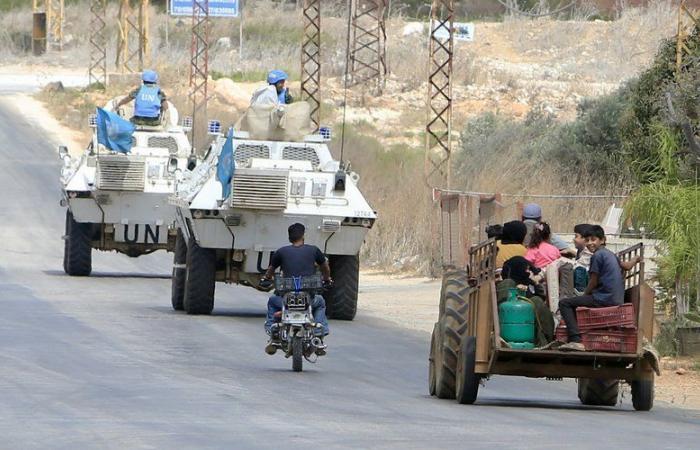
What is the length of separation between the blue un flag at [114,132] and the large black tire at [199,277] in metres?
5.87

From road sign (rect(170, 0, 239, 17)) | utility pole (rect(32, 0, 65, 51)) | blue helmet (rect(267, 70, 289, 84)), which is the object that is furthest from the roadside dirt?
utility pole (rect(32, 0, 65, 51))

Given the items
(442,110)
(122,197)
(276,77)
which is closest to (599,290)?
(276,77)

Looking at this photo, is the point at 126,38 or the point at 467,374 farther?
the point at 126,38

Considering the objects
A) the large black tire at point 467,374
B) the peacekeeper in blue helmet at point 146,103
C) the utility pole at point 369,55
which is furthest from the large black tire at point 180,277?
the utility pole at point 369,55

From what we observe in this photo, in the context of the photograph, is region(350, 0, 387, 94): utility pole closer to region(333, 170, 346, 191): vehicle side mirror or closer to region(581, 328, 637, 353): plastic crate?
region(333, 170, 346, 191): vehicle side mirror

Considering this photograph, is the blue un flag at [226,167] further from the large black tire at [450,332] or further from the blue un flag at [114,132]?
the large black tire at [450,332]

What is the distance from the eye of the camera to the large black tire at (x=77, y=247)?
90.4 ft

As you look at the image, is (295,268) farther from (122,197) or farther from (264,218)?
(122,197)

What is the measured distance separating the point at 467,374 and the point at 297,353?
292 centimetres

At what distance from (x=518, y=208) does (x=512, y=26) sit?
2290 inches

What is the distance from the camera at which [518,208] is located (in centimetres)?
2469

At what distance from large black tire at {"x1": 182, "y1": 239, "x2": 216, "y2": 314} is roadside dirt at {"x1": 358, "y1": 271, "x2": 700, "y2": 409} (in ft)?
8.43

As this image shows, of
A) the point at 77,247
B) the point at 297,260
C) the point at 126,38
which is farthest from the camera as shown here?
the point at 126,38

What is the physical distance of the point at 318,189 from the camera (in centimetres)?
2161
